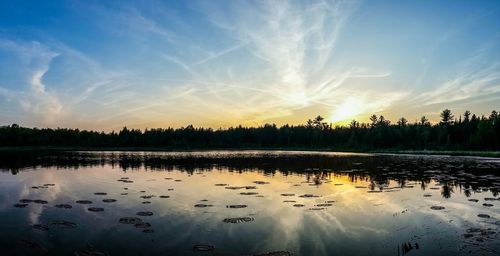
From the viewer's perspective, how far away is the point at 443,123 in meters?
138

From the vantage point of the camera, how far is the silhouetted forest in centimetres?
12719

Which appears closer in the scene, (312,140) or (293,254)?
(293,254)

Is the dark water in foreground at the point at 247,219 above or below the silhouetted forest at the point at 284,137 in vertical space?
below

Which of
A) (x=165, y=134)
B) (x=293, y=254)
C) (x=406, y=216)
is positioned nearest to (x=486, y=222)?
(x=406, y=216)

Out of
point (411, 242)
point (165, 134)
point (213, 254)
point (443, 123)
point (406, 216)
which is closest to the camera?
point (213, 254)

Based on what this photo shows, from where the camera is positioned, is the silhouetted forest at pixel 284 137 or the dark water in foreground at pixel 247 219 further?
the silhouetted forest at pixel 284 137

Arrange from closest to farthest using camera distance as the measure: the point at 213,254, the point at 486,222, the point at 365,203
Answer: the point at 213,254 < the point at 486,222 < the point at 365,203

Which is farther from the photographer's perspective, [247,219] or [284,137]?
[284,137]

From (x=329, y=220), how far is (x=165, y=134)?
179 metres

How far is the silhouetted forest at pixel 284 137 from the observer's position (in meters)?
127

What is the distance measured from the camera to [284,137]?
184 m

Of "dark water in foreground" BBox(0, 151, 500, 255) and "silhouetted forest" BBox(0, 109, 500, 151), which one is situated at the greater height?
"silhouetted forest" BBox(0, 109, 500, 151)

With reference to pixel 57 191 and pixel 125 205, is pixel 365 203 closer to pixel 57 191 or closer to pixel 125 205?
pixel 125 205

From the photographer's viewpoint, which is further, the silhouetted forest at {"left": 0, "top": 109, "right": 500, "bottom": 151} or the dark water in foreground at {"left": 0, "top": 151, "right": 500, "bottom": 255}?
the silhouetted forest at {"left": 0, "top": 109, "right": 500, "bottom": 151}
